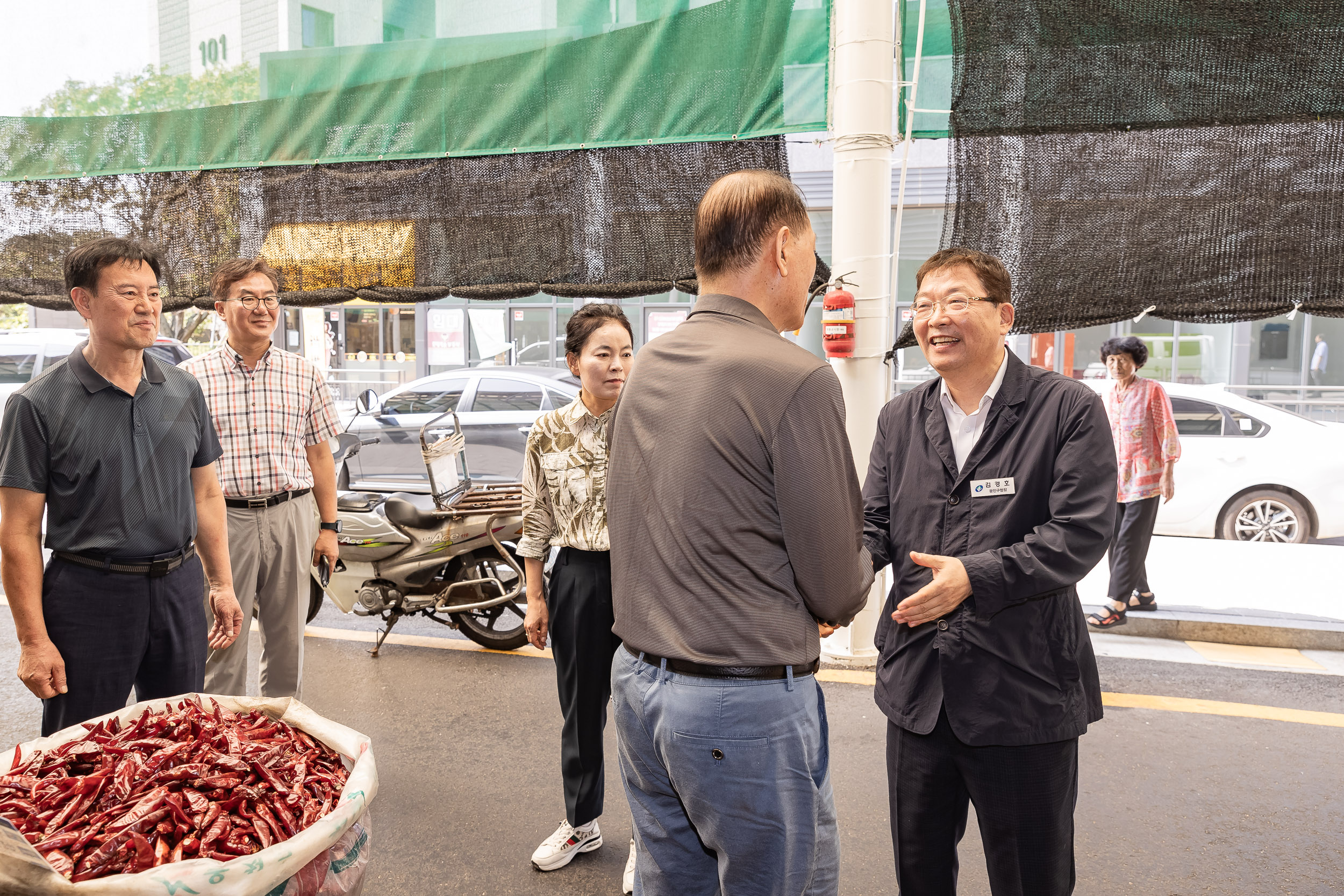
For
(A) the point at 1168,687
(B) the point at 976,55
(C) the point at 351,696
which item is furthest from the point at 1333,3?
(C) the point at 351,696

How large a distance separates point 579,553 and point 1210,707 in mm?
3573

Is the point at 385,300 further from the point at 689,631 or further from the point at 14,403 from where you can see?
the point at 689,631

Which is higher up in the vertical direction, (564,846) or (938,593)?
(938,593)

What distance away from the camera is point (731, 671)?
69.6 inches

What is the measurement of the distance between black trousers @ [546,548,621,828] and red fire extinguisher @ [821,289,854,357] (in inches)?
85.6

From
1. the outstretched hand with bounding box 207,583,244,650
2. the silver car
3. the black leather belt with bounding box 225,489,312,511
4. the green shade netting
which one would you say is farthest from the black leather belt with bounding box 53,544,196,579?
the silver car

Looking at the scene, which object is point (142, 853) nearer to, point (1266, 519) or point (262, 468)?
point (262, 468)

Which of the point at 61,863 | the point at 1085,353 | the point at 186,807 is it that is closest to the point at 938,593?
the point at 186,807

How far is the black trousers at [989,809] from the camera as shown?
2.24 metres

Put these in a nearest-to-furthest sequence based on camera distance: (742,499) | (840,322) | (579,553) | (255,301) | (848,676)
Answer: (742,499) → (579,553) → (255,301) → (840,322) → (848,676)

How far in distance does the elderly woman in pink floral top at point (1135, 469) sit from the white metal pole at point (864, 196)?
1.94m

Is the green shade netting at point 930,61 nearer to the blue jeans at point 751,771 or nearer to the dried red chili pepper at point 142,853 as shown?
the blue jeans at point 751,771

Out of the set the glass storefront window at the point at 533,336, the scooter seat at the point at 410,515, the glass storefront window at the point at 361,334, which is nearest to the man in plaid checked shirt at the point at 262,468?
the scooter seat at the point at 410,515

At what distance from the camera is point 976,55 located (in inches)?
160
